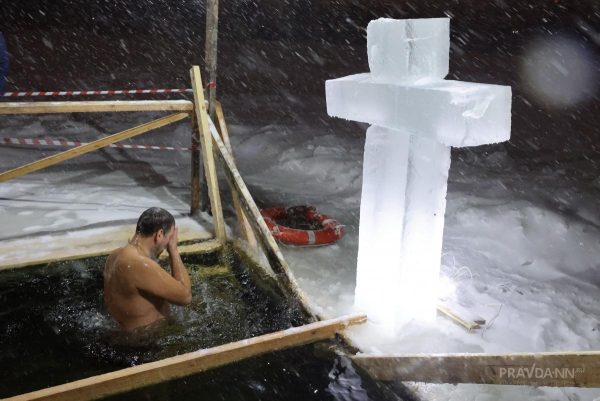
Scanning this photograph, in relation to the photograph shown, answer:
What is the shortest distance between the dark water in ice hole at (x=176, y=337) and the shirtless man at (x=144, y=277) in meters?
0.26

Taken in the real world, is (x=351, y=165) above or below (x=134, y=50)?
below

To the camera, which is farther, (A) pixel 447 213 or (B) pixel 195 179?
(A) pixel 447 213

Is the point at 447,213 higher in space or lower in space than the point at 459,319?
higher

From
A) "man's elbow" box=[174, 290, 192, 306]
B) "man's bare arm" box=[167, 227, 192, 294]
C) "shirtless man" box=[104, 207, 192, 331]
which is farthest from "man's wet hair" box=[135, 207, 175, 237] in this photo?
"man's elbow" box=[174, 290, 192, 306]

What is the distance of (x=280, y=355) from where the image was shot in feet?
13.1

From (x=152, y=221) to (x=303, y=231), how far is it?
2.57 m

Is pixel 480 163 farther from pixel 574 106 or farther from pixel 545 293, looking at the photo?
pixel 574 106

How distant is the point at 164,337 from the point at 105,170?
5.26 m

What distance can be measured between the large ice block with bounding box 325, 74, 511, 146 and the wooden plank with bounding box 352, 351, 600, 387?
1.33 metres

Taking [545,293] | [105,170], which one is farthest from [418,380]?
[105,170]

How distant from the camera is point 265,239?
507cm

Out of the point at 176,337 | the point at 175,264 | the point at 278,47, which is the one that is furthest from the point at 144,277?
the point at 278,47

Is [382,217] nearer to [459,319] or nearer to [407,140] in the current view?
[407,140]

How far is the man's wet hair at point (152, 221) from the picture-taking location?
13.0 ft
